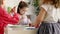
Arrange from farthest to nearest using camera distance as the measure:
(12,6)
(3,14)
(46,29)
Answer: (12,6) → (3,14) → (46,29)

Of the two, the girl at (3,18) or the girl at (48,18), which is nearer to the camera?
the girl at (48,18)

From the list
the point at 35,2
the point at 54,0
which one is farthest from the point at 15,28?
the point at 35,2

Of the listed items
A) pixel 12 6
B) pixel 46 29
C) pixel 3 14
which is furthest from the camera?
pixel 12 6

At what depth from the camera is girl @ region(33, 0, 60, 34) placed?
1.24 m

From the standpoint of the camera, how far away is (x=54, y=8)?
4.19 ft

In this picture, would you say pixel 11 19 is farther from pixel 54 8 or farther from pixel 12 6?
pixel 12 6

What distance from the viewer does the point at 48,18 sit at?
1.26 m

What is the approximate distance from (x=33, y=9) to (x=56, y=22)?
191cm

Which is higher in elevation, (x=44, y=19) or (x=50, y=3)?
(x=50, y=3)

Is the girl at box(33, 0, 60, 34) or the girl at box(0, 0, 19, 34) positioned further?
the girl at box(0, 0, 19, 34)

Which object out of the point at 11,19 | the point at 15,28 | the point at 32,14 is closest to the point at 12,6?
the point at 32,14

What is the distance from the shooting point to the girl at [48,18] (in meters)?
1.24

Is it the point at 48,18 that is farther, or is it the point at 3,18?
the point at 3,18

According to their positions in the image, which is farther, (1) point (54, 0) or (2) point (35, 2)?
(2) point (35, 2)
